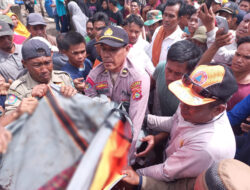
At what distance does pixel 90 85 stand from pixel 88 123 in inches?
50.9

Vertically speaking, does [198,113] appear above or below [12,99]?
above

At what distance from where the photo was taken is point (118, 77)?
183 centimetres

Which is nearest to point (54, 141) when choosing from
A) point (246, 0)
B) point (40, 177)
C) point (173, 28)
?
point (40, 177)

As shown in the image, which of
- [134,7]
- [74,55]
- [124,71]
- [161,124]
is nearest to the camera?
[124,71]

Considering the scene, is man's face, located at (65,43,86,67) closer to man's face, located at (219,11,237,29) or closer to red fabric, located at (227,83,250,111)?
red fabric, located at (227,83,250,111)

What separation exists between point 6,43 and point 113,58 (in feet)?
6.20

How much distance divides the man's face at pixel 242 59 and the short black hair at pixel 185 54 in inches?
21.7

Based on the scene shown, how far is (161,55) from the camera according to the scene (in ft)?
10.5

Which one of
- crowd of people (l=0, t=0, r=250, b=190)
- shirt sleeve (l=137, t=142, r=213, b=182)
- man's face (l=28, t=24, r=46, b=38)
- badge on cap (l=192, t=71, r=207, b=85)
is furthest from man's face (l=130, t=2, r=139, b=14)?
shirt sleeve (l=137, t=142, r=213, b=182)

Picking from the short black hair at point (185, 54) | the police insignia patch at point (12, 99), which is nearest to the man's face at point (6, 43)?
the police insignia patch at point (12, 99)

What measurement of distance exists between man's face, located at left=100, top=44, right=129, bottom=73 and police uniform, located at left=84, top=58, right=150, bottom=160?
55 millimetres

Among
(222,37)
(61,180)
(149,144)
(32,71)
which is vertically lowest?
(149,144)

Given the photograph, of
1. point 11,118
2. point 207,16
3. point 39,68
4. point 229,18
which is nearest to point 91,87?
point 39,68

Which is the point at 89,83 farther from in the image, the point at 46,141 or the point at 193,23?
the point at 193,23
